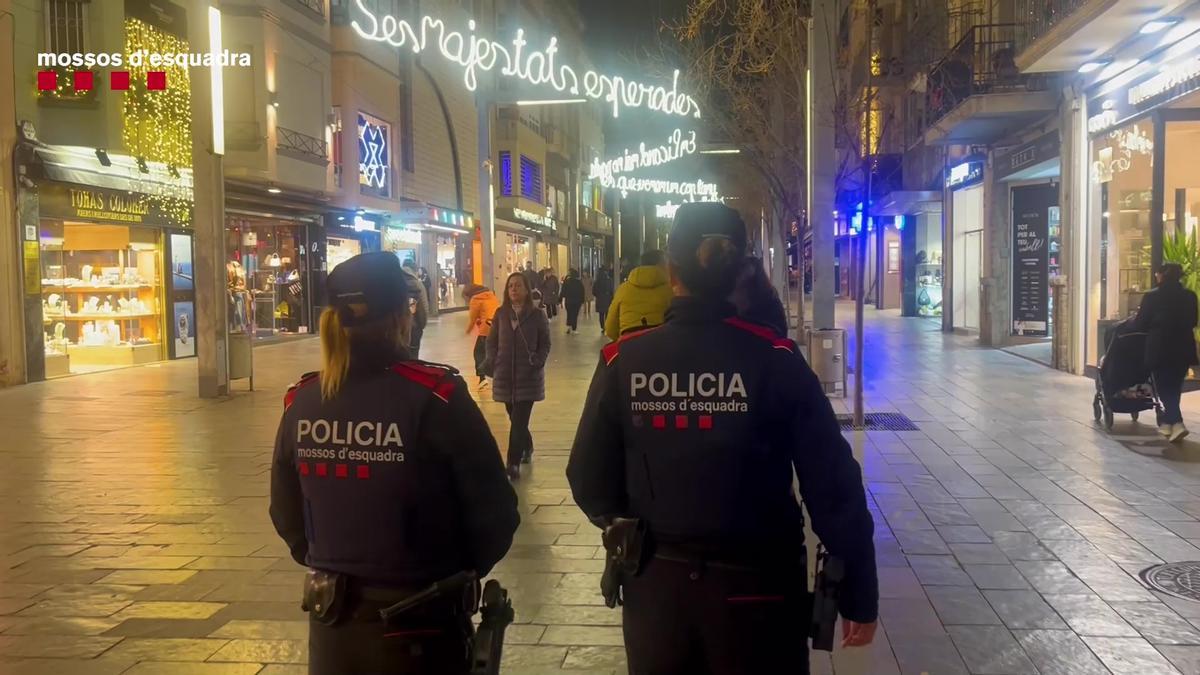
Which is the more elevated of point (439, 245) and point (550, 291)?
point (439, 245)

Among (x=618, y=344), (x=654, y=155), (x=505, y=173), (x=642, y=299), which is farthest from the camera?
(x=505, y=173)

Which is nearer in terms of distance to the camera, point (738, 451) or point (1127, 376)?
point (738, 451)

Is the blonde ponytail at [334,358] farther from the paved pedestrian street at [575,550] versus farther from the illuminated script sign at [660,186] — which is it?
the illuminated script sign at [660,186]

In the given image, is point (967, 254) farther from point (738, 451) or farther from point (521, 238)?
point (521, 238)

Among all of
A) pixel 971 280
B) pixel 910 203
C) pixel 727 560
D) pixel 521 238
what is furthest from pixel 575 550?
pixel 521 238

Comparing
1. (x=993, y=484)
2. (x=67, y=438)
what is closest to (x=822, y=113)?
(x=993, y=484)

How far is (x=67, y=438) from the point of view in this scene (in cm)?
1053

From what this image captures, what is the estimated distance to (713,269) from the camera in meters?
2.67

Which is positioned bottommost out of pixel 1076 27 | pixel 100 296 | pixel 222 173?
pixel 100 296

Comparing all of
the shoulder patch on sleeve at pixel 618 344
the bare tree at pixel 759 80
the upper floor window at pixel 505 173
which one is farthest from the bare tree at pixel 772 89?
the upper floor window at pixel 505 173

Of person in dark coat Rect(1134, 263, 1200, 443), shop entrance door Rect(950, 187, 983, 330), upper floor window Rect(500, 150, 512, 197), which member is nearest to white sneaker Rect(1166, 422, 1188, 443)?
person in dark coat Rect(1134, 263, 1200, 443)

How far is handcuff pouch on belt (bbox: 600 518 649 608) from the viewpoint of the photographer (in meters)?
2.57

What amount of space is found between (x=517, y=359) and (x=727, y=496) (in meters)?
5.96

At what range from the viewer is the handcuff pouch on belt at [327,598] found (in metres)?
2.47
